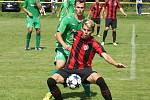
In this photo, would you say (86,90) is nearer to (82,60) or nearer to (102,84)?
(82,60)

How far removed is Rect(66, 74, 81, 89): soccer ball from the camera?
316 inches

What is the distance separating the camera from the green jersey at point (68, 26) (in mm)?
9258

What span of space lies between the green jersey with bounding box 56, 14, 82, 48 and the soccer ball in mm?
1375

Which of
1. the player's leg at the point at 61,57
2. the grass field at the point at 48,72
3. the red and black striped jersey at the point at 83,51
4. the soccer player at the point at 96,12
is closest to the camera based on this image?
the red and black striped jersey at the point at 83,51

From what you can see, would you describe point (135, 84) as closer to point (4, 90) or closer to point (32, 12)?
point (4, 90)

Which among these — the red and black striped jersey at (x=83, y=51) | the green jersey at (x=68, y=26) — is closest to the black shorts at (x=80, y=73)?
the red and black striped jersey at (x=83, y=51)

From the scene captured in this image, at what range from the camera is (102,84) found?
8.04 metres

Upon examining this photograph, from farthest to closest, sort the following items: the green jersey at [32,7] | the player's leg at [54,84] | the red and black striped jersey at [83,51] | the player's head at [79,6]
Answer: the green jersey at [32,7] < the player's head at [79,6] < the red and black striped jersey at [83,51] < the player's leg at [54,84]

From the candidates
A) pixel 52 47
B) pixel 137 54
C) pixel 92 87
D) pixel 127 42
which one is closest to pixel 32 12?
pixel 52 47

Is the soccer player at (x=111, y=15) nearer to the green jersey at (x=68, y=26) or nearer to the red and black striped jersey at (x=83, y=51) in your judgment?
the green jersey at (x=68, y=26)

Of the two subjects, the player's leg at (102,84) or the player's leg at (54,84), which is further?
the player's leg at (54,84)

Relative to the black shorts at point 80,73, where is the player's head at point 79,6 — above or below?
above

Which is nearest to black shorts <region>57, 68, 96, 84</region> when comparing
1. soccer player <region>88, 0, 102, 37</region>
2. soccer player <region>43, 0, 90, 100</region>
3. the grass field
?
soccer player <region>43, 0, 90, 100</region>

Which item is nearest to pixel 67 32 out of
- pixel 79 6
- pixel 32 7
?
pixel 79 6
